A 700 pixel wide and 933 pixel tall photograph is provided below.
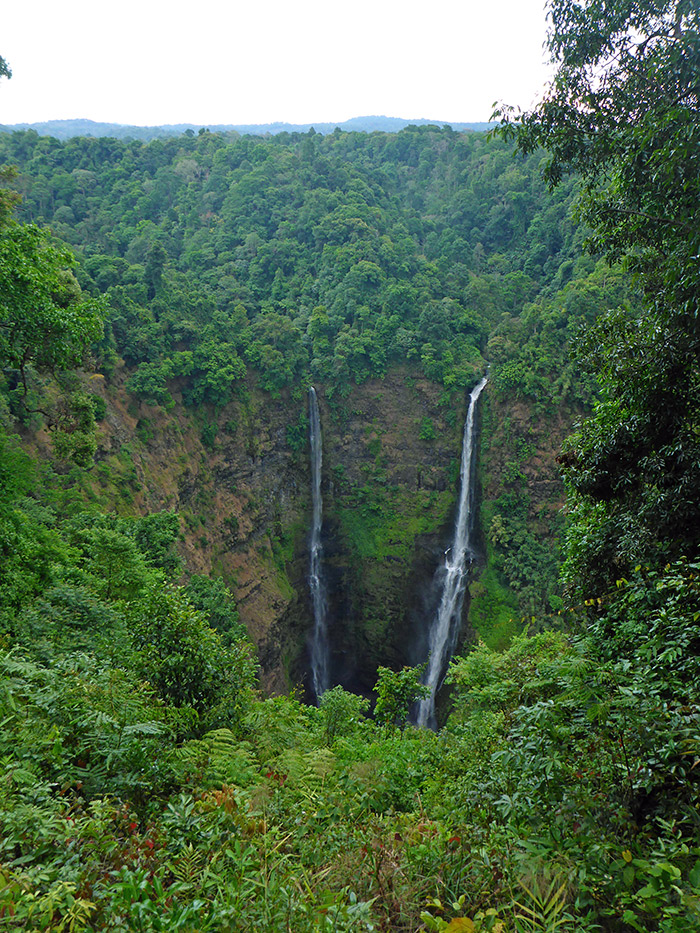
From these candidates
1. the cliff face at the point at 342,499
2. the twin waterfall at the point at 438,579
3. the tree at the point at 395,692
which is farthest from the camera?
the twin waterfall at the point at 438,579

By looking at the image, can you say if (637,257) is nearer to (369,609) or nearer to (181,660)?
(181,660)

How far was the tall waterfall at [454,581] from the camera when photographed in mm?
25078

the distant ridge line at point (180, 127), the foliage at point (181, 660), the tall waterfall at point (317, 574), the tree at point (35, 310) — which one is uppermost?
the distant ridge line at point (180, 127)

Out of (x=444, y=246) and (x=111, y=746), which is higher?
(x=444, y=246)

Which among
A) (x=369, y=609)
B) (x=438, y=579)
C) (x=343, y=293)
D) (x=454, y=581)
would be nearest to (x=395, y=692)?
(x=454, y=581)

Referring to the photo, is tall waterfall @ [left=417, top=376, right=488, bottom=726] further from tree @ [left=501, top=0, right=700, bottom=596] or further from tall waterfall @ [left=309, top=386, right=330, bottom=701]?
tree @ [left=501, top=0, right=700, bottom=596]

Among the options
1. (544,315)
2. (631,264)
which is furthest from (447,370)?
(631,264)

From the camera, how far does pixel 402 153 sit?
48.9m

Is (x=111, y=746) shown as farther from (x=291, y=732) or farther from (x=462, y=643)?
(x=462, y=643)

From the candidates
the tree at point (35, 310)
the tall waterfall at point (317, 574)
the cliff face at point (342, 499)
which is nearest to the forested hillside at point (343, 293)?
the cliff face at point (342, 499)

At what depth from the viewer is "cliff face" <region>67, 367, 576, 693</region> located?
79.2 ft

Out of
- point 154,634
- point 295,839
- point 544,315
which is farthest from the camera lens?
point 544,315

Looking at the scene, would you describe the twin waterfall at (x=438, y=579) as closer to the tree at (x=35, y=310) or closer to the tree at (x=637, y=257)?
the tree at (x=637, y=257)

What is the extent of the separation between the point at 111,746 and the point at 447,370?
2741 cm
